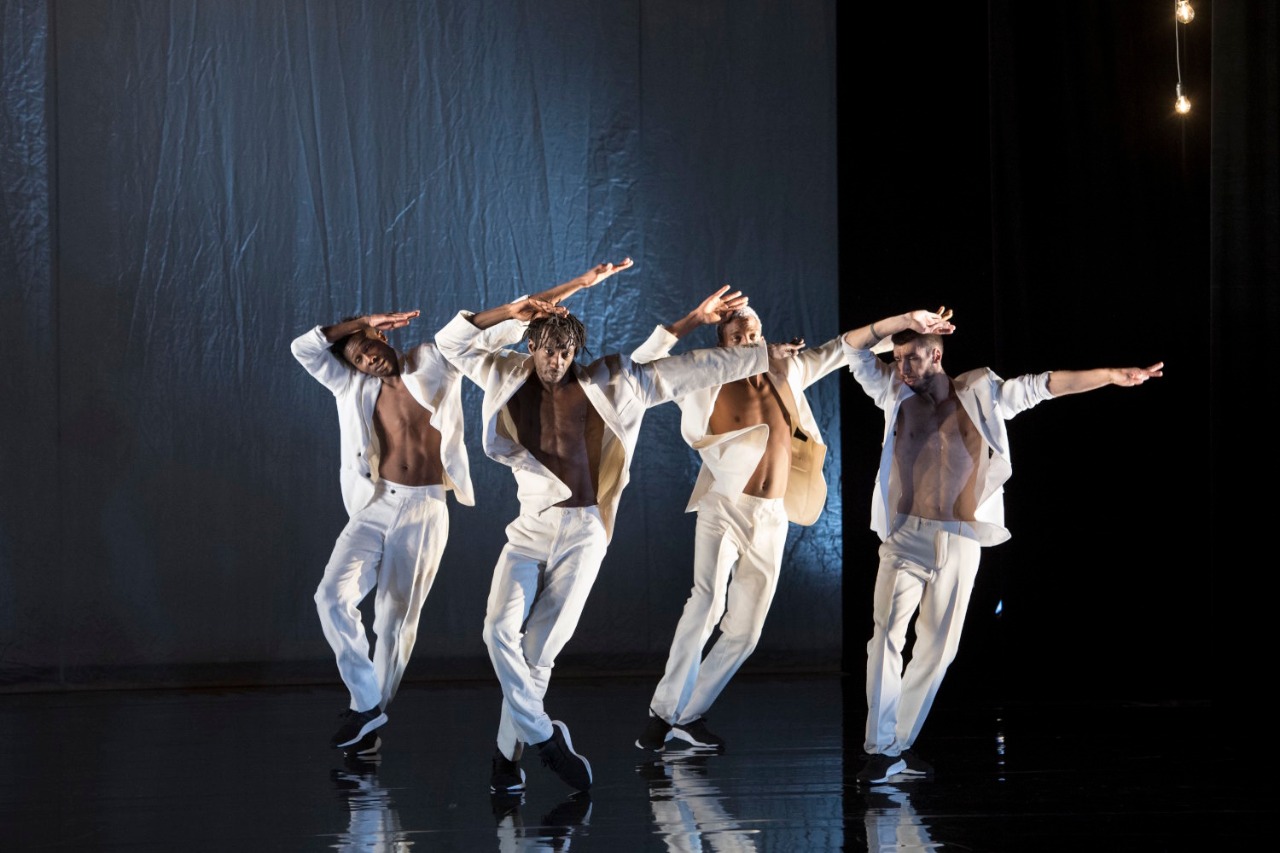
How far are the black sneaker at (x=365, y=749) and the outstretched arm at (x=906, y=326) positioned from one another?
1923 mm

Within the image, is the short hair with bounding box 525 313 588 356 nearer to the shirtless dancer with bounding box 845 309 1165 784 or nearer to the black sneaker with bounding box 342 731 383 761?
the shirtless dancer with bounding box 845 309 1165 784

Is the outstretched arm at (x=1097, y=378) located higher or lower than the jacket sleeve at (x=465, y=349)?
lower

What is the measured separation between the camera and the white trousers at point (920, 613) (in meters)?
3.98

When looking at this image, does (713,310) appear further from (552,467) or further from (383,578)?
(383,578)

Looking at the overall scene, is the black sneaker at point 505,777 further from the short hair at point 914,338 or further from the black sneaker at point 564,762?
the short hair at point 914,338

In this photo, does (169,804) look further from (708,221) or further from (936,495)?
(708,221)

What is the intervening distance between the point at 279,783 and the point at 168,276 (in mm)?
3215

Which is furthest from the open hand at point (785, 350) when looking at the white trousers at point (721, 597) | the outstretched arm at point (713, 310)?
the white trousers at point (721, 597)

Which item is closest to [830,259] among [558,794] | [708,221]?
[708,221]

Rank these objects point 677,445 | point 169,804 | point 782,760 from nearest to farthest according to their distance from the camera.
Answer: point 169,804 < point 782,760 < point 677,445

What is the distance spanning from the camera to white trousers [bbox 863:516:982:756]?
398cm

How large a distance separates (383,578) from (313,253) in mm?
2471

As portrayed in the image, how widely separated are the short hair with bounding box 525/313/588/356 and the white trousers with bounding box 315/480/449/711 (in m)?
1.04

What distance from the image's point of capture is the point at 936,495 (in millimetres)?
4043
